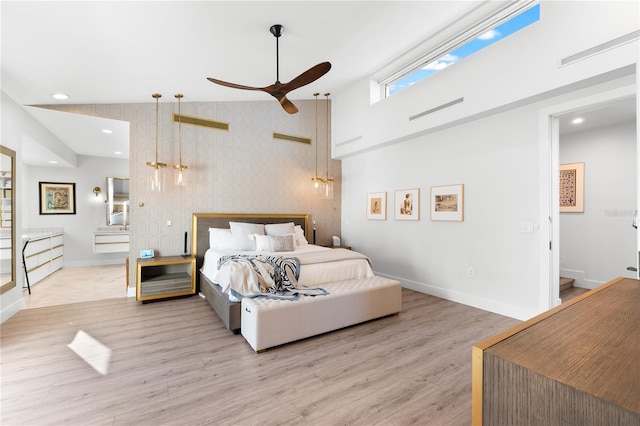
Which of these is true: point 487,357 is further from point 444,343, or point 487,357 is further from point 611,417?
point 444,343

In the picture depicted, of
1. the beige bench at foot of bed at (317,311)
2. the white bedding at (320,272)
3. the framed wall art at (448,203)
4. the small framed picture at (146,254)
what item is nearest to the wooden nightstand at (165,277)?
the small framed picture at (146,254)

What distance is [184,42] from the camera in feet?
10.1

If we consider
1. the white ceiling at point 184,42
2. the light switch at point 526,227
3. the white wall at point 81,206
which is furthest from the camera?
the white wall at point 81,206

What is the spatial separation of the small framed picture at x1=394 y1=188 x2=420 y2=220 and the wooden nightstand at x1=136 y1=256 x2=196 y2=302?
3443 mm

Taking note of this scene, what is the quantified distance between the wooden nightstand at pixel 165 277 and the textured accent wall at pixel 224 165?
0.30 metres

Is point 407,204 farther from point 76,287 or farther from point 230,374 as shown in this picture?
point 76,287

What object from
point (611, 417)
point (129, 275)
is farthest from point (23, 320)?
point (611, 417)

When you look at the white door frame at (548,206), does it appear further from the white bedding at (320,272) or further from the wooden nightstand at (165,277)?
the wooden nightstand at (165,277)

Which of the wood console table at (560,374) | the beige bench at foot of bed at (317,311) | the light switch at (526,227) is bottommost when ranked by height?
the beige bench at foot of bed at (317,311)

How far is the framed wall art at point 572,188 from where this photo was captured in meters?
4.70

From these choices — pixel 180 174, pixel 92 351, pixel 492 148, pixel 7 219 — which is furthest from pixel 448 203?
pixel 7 219

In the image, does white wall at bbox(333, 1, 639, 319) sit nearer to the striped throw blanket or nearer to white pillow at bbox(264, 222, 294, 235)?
white pillow at bbox(264, 222, 294, 235)

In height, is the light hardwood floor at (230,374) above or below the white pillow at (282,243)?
below

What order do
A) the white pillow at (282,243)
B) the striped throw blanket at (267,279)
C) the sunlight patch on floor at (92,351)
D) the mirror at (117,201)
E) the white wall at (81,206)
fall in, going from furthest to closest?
the mirror at (117,201) < the white wall at (81,206) < the white pillow at (282,243) < the striped throw blanket at (267,279) < the sunlight patch on floor at (92,351)
